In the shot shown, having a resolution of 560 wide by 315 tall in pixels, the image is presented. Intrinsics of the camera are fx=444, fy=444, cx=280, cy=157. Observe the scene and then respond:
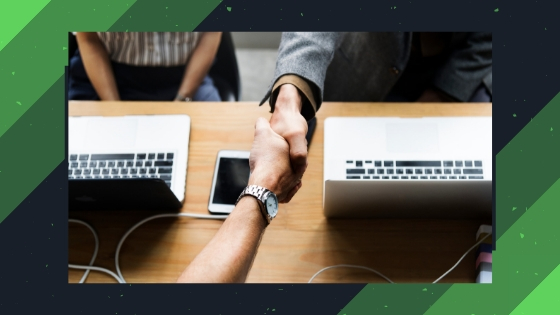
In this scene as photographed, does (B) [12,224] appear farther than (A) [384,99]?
No

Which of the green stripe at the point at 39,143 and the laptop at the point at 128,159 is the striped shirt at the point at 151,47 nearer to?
the laptop at the point at 128,159

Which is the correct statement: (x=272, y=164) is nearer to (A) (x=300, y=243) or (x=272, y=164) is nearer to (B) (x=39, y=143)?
(A) (x=300, y=243)

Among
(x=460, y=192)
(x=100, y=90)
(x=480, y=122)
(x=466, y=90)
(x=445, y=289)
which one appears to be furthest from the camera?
(x=100, y=90)

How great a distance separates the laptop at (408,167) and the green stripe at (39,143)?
15.7 inches

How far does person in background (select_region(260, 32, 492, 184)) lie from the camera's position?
0.88m

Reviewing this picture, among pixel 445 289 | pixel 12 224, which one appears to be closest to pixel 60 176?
pixel 12 224

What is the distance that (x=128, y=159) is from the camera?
91 centimetres

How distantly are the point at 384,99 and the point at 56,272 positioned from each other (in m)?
0.91

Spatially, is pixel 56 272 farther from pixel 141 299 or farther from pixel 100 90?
pixel 100 90

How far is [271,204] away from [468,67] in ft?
2.36

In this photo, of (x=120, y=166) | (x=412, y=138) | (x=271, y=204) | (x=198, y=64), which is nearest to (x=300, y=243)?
(x=271, y=204)

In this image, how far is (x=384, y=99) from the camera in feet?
3.95

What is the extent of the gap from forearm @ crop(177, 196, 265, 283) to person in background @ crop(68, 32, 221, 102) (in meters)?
0.64

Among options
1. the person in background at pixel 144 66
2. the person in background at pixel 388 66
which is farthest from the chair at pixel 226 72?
the person in background at pixel 388 66
